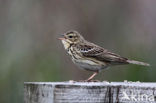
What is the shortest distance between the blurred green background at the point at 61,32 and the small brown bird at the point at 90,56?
0.55 meters

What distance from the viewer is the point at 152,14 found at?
1223cm

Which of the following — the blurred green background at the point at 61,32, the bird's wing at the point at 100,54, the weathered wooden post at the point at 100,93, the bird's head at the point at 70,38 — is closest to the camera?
the weathered wooden post at the point at 100,93

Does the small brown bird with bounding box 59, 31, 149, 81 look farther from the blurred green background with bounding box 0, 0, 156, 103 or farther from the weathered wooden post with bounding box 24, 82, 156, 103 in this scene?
the weathered wooden post with bounding box 24, 82, 156, 103

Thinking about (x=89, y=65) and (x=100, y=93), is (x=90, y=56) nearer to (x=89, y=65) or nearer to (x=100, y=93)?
(x=89, y=65)

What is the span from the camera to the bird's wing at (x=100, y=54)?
28.2 feet

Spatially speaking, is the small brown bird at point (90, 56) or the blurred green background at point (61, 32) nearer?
the small brown bird at point (90, 56)

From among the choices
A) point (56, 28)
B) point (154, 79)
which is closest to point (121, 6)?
point (56, 28)

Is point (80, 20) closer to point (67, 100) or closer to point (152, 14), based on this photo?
point (152, 14)

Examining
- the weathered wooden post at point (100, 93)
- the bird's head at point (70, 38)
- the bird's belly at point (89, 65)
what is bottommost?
the weathered wooden post at point (100, 93)

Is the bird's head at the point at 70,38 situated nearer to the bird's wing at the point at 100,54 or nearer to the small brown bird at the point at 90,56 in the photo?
the small brown bird at the point at 90,56

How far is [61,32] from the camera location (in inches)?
453

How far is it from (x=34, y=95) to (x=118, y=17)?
6.37 m

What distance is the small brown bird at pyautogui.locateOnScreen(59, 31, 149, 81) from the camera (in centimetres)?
865

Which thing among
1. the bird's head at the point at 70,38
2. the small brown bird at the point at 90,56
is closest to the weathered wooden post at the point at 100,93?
the small brown bird at the point at 90,56
